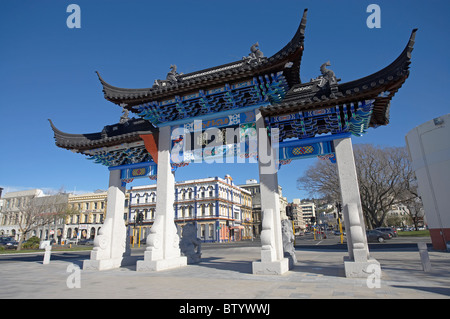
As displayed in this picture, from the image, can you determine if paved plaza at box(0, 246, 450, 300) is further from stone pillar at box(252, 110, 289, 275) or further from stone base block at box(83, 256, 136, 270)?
stone base block at box(83, 256, 136, 270)

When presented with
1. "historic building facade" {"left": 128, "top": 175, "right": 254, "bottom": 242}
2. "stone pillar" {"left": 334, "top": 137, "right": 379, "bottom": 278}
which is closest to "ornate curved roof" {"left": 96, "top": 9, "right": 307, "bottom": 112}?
"stone pillar" {"left": 334, "top": 137, "right": 379, "bottom": 278}

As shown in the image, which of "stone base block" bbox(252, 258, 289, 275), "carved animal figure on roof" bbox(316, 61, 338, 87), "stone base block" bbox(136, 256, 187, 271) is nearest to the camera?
"stone base block" bbox(252, 258, 289, 275)

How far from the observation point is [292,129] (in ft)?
33.0

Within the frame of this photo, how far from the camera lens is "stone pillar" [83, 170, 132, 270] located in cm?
1091

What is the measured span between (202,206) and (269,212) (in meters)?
40.5

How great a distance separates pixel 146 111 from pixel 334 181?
96.3 feet

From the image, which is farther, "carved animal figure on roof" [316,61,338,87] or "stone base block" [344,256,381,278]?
"carved animal figure on roof" [316,61,338,87]

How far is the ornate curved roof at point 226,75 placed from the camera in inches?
337

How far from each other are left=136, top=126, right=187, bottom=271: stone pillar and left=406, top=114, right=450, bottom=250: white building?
15.3 meters

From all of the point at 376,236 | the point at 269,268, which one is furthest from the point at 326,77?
the point at 376,236

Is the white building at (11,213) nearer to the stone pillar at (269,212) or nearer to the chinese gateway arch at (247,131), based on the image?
the chinese gateway arch at (247,131)

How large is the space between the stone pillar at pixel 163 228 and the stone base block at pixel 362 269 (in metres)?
6.52

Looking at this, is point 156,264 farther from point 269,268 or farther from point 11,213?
point 11,213
